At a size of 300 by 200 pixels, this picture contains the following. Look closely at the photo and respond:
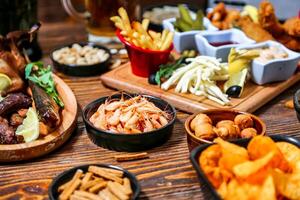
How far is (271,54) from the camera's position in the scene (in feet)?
5.94

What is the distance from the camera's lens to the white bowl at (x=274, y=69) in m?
1.74

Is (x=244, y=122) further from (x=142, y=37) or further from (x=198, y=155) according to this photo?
(x=142, y=37)

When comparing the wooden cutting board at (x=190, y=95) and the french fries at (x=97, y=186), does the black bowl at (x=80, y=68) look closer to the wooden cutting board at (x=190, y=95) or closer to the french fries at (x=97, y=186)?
the wooden cutting board at (x=190, y=95)

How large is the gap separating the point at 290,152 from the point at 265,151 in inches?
5.3

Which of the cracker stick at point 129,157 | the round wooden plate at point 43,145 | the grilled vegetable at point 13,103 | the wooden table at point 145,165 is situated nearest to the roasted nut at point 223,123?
the wooden table at point 145,165

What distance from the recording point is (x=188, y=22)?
2.09 m

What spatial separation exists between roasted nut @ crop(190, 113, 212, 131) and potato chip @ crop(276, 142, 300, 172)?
25cm

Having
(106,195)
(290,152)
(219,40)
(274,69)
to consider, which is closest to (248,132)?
(290,152)

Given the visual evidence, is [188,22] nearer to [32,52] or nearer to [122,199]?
[32,52]

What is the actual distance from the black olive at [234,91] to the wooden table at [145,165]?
0.10 meters

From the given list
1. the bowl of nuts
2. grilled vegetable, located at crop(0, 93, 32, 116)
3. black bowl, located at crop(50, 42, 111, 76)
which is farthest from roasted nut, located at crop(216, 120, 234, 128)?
black bowl, located at crop(50, 42, 111, 76)

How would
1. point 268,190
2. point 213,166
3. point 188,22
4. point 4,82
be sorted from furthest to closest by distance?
point 188,22
point 4,82
point 213,166
point 268,190

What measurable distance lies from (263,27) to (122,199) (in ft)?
3.96

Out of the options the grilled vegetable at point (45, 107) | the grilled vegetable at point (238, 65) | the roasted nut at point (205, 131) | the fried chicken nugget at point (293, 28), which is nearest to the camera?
the roasted nut at point (205, 131)
